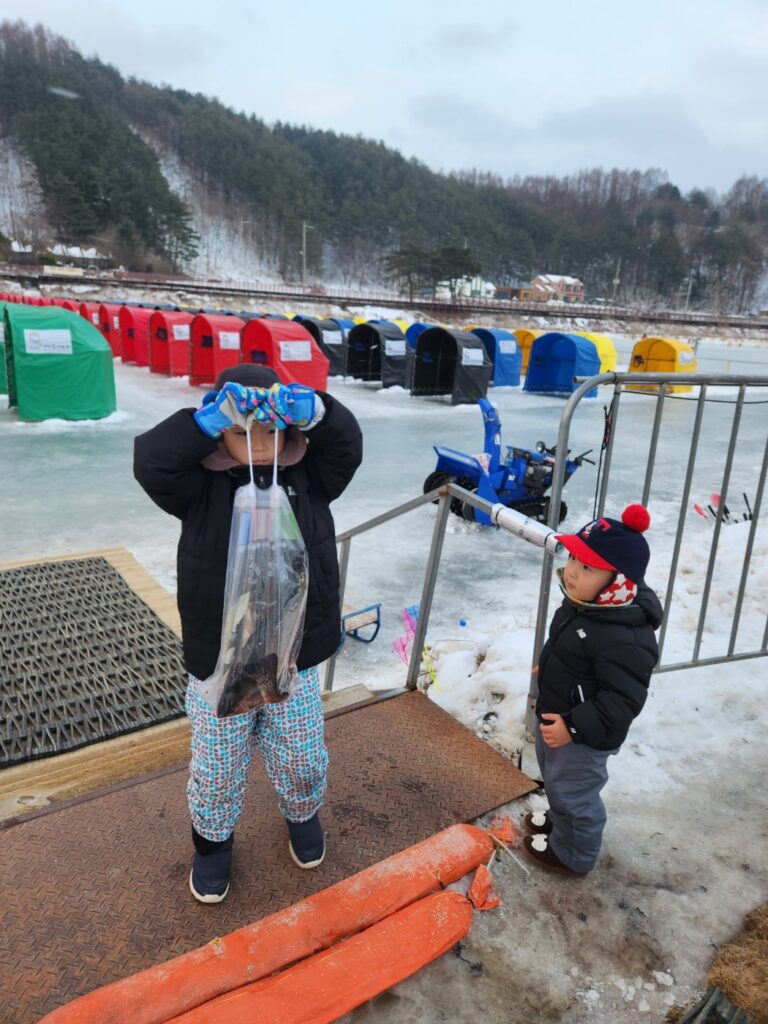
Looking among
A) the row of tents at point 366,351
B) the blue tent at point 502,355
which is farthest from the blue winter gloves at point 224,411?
the blue tent at point 502,355

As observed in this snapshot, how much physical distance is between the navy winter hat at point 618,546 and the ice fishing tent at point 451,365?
47.6 feet

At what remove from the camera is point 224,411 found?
155cm

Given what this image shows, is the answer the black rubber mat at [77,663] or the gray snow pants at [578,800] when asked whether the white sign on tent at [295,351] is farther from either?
the gray snow pants at [578,800]

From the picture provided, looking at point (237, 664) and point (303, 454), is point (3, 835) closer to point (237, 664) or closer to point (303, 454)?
point (237, 664)

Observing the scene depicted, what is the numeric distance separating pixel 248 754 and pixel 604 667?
1.08m

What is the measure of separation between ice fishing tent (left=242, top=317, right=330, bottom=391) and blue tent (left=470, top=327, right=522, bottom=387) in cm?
603

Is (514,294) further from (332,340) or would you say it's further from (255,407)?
(255,407)

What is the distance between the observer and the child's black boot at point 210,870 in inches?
74.1

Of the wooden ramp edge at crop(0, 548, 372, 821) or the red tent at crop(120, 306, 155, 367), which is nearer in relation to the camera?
the wooden ramp edge at crop(0, 548, 372, 821)

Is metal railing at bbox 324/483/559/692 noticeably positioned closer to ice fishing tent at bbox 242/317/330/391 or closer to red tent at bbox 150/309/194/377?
ice fishing tent at bbox 242/317/330/391

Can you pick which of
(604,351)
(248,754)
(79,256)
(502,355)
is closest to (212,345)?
(502,355)

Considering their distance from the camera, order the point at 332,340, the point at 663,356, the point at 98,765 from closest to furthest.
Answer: the point at 98,765
the point at 663,356
the point at 332,340

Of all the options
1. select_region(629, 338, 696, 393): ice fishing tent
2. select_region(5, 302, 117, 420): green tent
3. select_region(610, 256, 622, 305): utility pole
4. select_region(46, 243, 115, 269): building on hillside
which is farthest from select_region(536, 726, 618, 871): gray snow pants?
select_region(610, 256, 622, 305): utility pole

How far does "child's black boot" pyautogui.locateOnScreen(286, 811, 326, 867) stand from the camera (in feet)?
6.59
